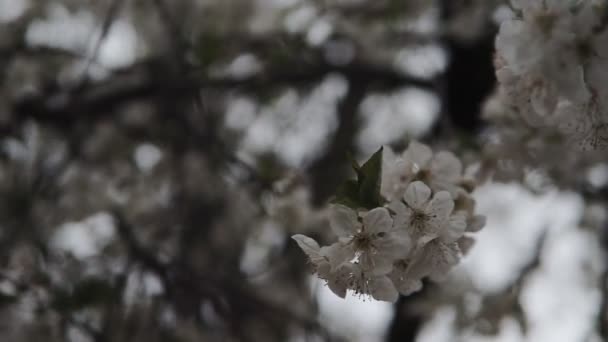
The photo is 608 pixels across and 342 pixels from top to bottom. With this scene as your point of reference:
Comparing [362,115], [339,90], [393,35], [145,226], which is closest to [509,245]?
[362,115]

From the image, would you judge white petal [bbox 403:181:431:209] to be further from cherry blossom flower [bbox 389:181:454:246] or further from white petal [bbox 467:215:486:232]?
white petal [bbox 467:215:486:232]

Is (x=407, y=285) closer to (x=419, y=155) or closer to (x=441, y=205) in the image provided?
(x=441, y=205)

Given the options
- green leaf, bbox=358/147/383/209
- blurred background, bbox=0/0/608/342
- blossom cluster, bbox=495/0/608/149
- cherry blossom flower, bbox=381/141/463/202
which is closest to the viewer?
blossom cluster, bbox=495/0/608/149

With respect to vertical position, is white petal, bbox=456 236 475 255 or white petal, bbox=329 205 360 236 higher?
white petal, bbox=456 236 475 255

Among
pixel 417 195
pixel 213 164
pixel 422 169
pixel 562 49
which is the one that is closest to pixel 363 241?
pixel 417 195

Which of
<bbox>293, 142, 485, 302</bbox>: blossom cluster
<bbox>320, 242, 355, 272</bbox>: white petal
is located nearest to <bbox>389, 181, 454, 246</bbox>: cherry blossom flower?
<bbox>293, 142, 485, 302</bbox>: blossom cluster

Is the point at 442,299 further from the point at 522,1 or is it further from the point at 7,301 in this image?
the point at 522,1

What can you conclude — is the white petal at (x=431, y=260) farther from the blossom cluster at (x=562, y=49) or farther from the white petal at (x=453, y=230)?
the blossom cluster at (x=562, y=49)
